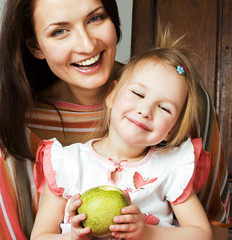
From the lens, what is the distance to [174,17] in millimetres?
2885

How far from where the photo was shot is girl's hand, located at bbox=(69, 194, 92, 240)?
3.63 feet

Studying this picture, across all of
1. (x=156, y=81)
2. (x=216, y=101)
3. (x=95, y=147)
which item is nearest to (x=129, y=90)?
(x=156, y=81)

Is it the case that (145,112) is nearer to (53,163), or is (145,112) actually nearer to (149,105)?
(149,105)

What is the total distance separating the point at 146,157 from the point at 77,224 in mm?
373

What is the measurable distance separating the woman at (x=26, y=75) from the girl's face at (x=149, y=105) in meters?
0.24

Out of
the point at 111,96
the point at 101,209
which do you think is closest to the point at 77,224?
the point at 101,209

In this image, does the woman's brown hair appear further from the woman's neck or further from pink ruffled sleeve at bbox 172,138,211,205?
pink ruffled sleeve at bbox 172,138,211,205

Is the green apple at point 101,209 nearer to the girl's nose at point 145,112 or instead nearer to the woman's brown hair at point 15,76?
the girl's nose at point 145,112

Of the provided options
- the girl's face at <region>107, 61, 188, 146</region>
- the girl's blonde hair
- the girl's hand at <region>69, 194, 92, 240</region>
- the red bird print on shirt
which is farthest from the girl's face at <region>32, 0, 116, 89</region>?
the girl's hand at <region>69, 194, 92, 240</region>

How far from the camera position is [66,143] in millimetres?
1688

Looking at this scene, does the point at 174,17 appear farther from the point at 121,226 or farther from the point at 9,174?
the point at 121,226

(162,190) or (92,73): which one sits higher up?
(92,73)

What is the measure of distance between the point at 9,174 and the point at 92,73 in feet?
1.42

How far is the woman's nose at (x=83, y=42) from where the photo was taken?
1.52m
